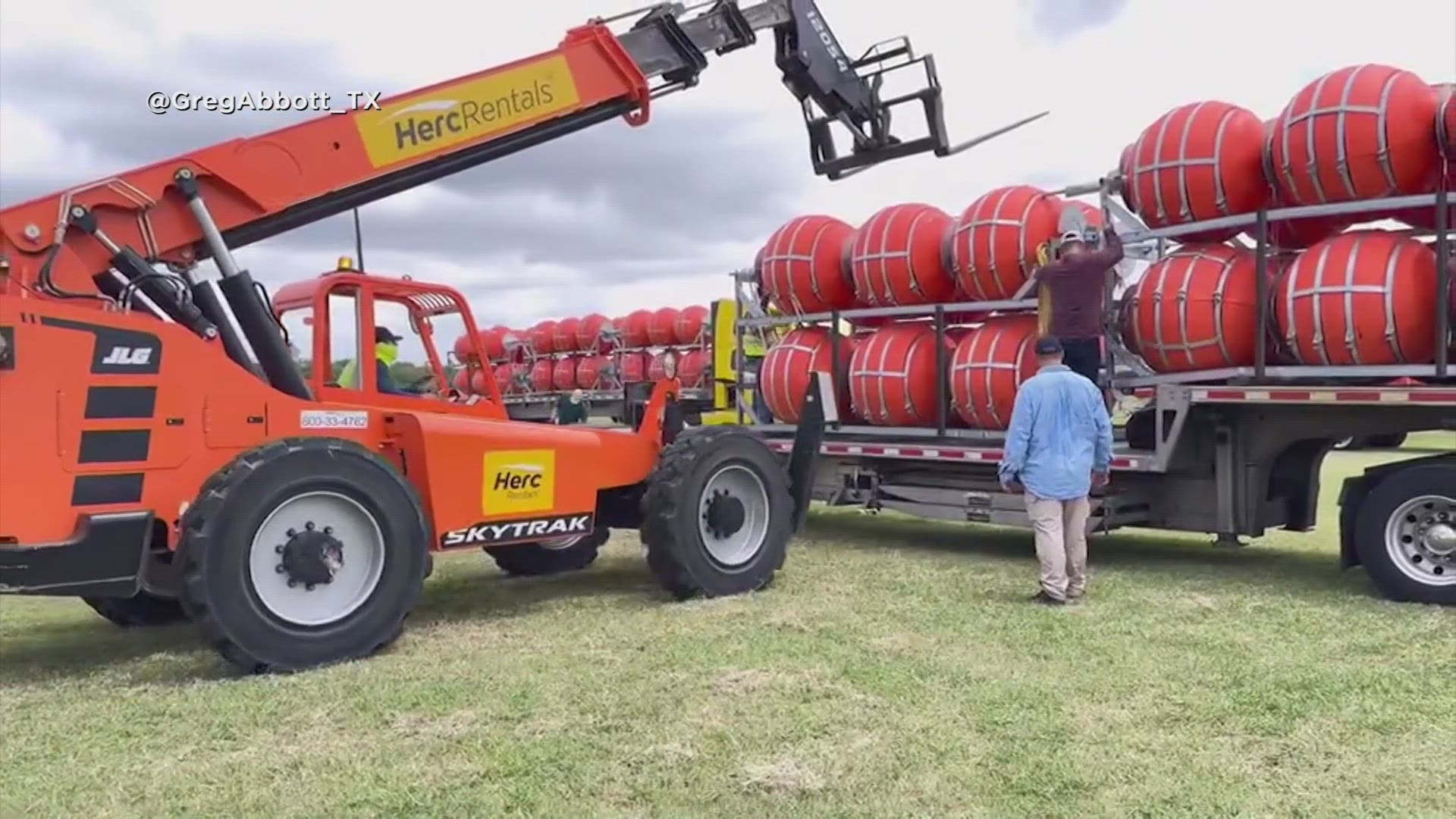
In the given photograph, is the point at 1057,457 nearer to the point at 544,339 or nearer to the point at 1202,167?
the point at 1202,167

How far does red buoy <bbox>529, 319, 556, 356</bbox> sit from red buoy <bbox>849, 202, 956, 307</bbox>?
16.8 m

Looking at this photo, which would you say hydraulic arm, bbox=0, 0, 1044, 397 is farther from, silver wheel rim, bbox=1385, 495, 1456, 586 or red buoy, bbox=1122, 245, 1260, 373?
silver wheel rim, bbox=1385, 495, 1456, 586

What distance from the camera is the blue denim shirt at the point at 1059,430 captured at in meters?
7.54

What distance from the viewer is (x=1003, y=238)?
9.62m

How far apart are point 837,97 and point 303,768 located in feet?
21.4

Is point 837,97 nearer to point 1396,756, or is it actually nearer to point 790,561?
point 790,561

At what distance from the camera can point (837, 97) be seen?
9258mm

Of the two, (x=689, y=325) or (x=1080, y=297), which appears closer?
(x=1080, y=297)

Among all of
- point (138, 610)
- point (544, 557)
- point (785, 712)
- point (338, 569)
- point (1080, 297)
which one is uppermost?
point (1080, 297)

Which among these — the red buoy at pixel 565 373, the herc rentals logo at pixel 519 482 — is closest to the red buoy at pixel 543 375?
the red buoy at pixel 565 373

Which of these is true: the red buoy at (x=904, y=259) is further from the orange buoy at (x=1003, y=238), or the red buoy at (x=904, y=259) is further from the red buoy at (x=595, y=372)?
the red buoy at (x=595, y=372)

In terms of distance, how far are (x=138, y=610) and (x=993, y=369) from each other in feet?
20.6

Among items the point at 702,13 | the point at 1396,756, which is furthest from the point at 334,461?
the point at 1396,756

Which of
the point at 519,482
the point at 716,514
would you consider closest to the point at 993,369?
the point at 716,514
